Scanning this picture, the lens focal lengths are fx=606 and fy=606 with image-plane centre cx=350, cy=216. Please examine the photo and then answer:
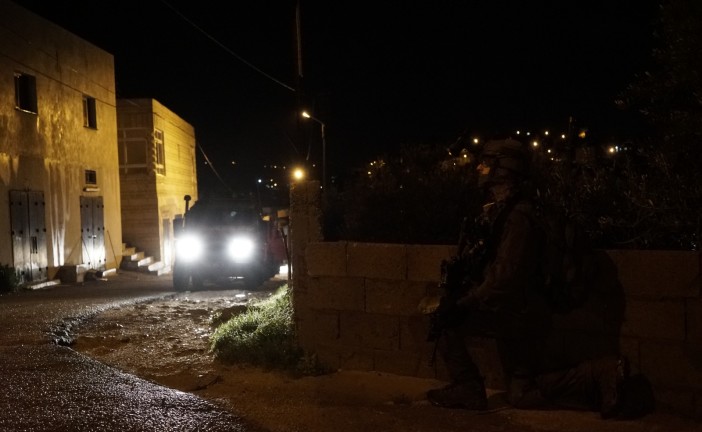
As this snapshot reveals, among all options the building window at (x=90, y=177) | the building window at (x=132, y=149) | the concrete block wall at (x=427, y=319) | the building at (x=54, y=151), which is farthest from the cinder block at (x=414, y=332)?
the building window at (x=132, y=149)

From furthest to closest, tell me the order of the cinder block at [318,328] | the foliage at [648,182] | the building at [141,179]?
the building at [141,179], the cinder block at [318,328], the foliage at [648,182]

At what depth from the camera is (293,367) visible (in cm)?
549

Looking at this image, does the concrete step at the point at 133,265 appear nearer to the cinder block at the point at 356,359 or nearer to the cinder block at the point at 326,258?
the cinder block at the point at 326,258

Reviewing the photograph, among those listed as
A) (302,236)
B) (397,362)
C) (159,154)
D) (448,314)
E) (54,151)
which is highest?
(159,154)

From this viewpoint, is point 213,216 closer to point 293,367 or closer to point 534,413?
point 293,367

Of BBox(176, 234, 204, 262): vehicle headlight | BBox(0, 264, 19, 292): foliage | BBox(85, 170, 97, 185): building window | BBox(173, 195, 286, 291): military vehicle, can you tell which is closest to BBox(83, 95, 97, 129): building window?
BBox(85, 170, 97, 185): building window

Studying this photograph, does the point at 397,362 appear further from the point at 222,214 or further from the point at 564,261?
the point at 222,214

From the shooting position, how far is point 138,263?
19.7 meters

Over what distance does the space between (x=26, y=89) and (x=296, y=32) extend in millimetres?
8897

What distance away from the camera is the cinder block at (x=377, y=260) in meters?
5.13

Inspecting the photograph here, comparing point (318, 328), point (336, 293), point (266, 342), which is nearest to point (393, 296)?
point (336, 293)

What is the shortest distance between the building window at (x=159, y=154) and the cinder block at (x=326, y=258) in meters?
17.2

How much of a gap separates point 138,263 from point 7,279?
683 cm

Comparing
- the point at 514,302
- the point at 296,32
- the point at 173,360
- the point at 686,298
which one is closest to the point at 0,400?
the point at 173,360
